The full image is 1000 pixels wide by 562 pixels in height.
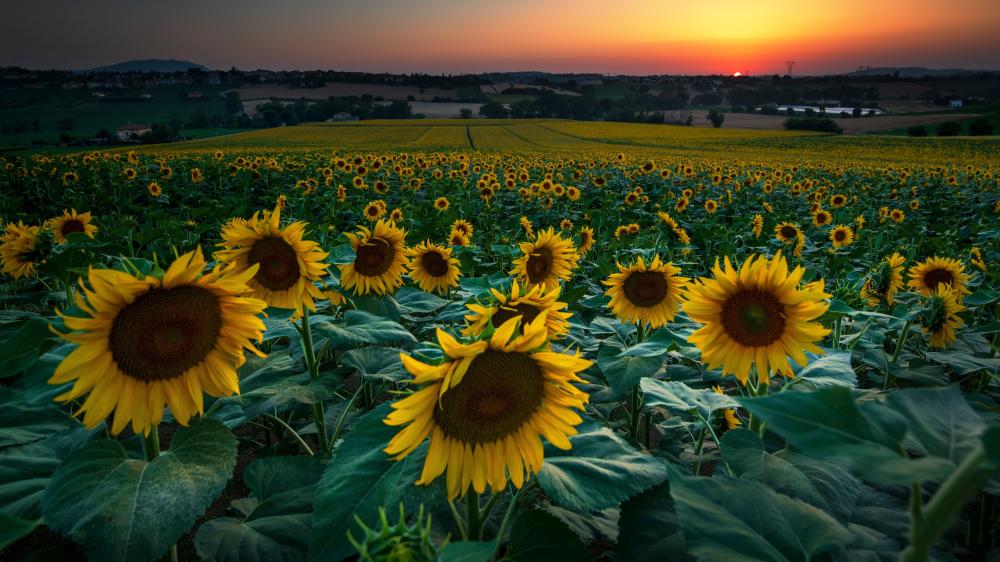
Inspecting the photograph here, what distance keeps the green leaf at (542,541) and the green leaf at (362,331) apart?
3.17 feet

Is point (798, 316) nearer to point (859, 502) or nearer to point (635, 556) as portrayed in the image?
point (859, 502)

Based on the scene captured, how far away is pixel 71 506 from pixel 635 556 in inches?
61.4

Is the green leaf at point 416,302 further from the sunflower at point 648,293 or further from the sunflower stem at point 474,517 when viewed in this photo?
the sunflower stem at point 474,517

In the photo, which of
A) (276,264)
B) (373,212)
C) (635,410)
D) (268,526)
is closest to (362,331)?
(276,264)

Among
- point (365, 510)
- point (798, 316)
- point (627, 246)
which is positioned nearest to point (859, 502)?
point (798, 316)

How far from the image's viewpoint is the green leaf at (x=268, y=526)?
161cm

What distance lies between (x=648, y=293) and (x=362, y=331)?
210 centimetres

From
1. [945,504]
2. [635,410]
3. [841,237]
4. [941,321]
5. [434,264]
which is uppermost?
[945,504]

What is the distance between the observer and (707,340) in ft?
7.84

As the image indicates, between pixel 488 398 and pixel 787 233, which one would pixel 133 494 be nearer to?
pixel 488 398

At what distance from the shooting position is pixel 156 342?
1598 millimetres

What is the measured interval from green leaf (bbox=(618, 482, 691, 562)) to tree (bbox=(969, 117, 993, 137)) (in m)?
82.3

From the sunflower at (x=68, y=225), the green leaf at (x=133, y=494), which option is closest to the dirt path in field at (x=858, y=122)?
the sunflower at (x=68, y=225)

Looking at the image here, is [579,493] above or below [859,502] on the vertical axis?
above
